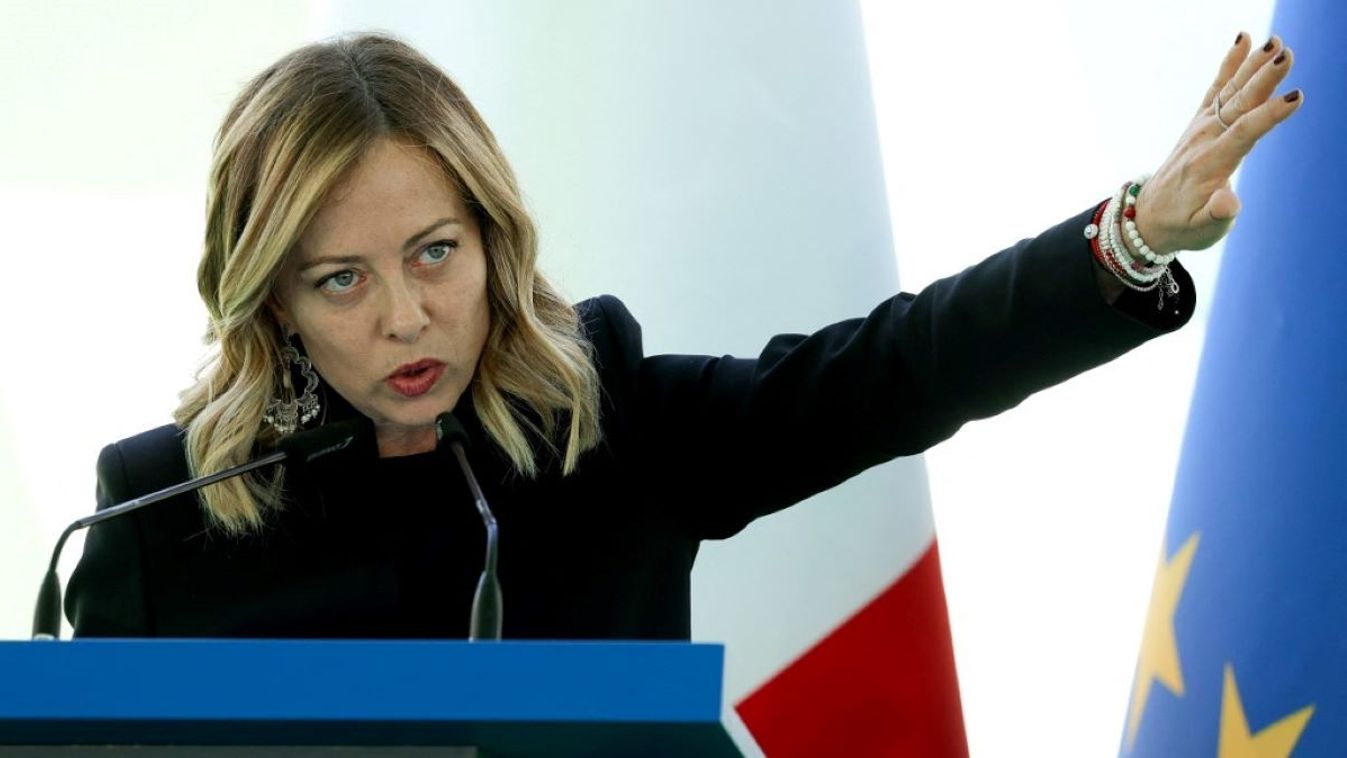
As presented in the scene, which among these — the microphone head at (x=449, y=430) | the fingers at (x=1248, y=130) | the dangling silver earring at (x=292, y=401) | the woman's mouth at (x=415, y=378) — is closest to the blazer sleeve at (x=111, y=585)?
the dangling silver earring at (x=292, y=401)

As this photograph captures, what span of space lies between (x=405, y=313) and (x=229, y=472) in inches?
9.7

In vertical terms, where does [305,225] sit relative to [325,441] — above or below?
above

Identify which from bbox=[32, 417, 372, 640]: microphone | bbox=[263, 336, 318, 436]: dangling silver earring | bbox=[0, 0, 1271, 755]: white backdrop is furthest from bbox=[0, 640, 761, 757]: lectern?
bbox=[0, 0, 1271, 755]: white backdrop

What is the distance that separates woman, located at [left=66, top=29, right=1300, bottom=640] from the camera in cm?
153

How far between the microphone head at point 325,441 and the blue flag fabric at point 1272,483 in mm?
738

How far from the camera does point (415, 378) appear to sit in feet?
5.12

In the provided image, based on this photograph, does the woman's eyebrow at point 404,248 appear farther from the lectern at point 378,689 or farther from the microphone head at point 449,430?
the lectern at point 378,689

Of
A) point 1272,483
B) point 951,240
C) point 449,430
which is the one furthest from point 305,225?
point 951,240

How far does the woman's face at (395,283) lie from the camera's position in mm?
1529

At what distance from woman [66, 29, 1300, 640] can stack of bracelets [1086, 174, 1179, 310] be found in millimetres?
153

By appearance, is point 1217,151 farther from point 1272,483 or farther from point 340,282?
point 340,282

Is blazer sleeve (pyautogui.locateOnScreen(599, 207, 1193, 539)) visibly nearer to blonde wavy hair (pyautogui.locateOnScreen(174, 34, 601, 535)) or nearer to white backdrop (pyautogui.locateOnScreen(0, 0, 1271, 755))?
blonde wavy hair (pyautogui.locateOnScreen(174, 34, 601, 535))

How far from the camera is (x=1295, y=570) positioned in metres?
1.49

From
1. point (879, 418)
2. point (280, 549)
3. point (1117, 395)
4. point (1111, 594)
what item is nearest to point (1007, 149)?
point (1117, 395)
